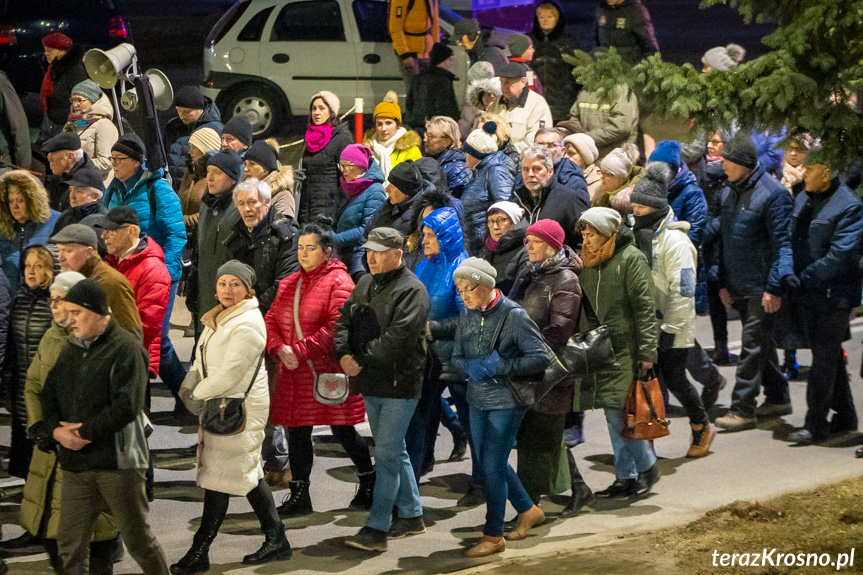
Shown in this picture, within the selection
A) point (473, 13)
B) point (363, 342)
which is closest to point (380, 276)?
point (363, 342)

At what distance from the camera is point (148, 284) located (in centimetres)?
834

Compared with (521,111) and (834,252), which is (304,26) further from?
(834,252)

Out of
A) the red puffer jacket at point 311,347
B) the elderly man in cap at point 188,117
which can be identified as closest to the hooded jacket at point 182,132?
the elderly man in cap at point 188,117

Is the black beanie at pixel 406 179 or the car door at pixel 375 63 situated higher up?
the car door at pixel 375 63

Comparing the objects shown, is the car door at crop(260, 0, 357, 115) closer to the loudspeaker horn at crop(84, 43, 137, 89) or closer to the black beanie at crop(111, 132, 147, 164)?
the loudspeaker horn at crop(84, 43, 137, 89)

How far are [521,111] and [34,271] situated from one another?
6.46m

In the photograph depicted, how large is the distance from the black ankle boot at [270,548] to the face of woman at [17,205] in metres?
3.33

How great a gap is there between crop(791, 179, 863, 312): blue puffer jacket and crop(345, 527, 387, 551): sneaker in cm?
427

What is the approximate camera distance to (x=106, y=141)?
11922mm

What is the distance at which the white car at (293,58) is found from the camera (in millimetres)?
16969

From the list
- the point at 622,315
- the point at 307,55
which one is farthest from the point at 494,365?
the point at 307,55

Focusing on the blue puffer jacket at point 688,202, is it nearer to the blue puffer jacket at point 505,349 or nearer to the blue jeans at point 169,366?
the blue puffer jacket at point 505,349

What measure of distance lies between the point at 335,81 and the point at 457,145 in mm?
6392

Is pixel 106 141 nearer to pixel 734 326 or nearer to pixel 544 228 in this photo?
pixel 544 228
